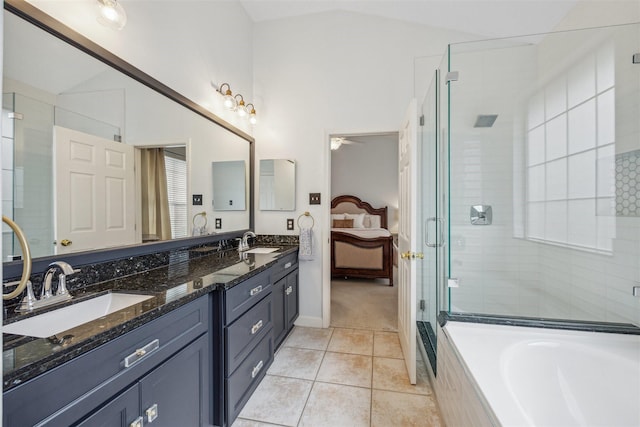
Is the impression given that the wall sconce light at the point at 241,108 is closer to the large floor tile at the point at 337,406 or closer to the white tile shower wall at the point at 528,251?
the white tile shower wall at the point at 528,251

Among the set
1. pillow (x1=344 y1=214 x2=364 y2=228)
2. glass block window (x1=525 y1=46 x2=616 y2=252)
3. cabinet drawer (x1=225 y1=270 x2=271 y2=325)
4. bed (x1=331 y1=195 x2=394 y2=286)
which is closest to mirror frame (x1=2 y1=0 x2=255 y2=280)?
cabinet drawer (x1=225 y1=270 x2=271 y2=325)

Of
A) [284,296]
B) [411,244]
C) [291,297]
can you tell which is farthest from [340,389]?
[411,244]

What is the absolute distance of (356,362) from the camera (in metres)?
2.27

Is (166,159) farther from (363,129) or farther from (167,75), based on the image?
(363,129)

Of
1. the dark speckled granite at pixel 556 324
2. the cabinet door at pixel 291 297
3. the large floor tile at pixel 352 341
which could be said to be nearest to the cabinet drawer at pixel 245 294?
the cabinet door at pixel 291 297

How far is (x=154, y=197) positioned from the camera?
1828 millimetres

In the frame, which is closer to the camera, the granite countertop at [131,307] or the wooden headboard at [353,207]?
the granite countertop at [131,307]

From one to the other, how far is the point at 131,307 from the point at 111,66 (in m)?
1.27

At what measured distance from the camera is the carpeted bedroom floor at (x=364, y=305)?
302 cm

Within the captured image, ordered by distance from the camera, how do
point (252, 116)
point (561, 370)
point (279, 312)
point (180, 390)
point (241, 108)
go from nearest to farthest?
point (180, 390), point (561, 370), point (279, 312), point (241, 108), point (252, 116)

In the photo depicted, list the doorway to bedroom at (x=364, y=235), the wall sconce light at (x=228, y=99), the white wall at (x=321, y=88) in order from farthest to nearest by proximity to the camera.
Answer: the doorway to bedroom at (x=364, y=235) → the white wall at (x=321, y=88) → the wall sconce light at (x=228, y=99)

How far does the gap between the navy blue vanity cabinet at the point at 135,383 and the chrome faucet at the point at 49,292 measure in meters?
0.41

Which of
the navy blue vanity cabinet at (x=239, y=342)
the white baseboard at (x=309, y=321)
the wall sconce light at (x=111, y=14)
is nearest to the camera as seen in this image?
the wall sconce light at (x=111, y=14)

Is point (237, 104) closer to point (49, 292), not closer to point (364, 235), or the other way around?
point (49, 292)
